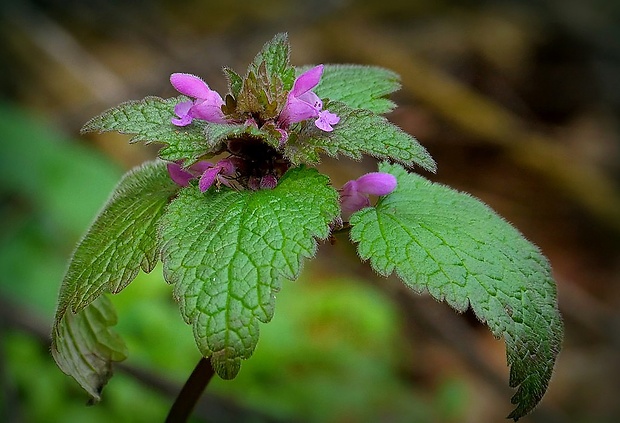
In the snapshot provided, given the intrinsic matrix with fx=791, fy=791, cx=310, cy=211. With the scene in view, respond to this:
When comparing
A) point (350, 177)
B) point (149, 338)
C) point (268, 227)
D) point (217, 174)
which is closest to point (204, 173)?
point (217, 174)

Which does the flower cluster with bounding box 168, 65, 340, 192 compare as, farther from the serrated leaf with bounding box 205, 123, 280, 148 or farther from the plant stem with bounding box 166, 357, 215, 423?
the plant stem with bounding box 166, 357, 215, 423

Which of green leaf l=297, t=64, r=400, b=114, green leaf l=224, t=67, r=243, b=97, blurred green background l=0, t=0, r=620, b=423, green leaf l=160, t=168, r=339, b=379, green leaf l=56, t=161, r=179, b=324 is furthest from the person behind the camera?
blurred green background l=0, t=0, r=620, b=423

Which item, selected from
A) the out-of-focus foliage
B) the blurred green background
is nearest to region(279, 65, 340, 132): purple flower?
the blurred green background

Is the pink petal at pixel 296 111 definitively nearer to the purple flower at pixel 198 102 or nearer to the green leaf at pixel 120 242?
the purple flower at pixel 198 102

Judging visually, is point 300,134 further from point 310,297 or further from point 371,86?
point 310,297

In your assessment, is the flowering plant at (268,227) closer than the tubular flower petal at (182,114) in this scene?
Yes

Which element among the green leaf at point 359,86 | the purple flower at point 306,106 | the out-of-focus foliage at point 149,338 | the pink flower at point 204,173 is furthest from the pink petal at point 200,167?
the out-of-focus foliage at point 149,338

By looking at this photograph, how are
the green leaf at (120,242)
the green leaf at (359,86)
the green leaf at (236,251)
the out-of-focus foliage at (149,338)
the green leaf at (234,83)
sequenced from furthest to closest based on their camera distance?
the out-of-focus foliage at (149,338) < the green leaf at (359,86) < the green leaf at (234,83) < the green leaf at (120,242) < the green leaf at (236,251)

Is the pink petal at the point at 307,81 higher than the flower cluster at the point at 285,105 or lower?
higher
